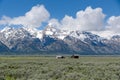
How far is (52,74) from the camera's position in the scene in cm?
2792

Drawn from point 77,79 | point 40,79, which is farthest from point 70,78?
Answer: point 40,79

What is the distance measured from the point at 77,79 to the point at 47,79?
239cm

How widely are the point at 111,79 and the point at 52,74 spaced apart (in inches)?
232

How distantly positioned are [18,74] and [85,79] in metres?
7.64

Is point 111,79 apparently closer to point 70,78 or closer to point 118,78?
point 118,78

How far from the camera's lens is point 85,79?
24.2 metres

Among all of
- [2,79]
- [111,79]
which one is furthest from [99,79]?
[2,79]

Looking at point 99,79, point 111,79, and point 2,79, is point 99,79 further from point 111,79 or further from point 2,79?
point 2,79

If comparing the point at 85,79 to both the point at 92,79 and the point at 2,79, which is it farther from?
the point at 2,79

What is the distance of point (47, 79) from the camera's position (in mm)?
24531

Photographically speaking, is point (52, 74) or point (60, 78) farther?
point (52, 74)

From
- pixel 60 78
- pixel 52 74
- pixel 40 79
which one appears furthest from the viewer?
pixel 52 74

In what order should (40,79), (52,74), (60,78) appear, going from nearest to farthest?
(40,79) → (60,78) → (52,74)

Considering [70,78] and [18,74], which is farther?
[18,74]
